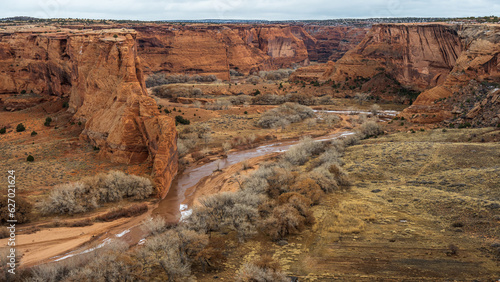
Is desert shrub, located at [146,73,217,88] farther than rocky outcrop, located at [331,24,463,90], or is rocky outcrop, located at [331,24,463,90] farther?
desert shrub, located at [146,73,217,88]

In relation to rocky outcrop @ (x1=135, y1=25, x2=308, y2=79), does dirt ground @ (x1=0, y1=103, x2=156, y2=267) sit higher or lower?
lower

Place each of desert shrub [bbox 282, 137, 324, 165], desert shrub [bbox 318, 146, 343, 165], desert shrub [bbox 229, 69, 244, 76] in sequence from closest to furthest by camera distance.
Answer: desert shrub [bbox 318, 146, 343, 165] → desert shrub [bbox 282, 137, 324, 165] → desert shrub [bbox 229, 69, 244, 76]

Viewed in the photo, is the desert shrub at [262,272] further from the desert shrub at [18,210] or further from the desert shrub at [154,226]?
the desert shrub at [18,210]

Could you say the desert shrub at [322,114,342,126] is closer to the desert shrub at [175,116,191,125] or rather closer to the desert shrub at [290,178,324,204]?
the desert shrub at [175,116,191,125]

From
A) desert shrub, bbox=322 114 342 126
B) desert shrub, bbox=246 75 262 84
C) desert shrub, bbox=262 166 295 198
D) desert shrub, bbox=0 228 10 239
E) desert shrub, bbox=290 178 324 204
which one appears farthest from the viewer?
desert shrub, bbox=246 75 262 84

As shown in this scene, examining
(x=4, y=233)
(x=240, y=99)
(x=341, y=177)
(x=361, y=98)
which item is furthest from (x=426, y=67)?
(x=4, y=233)

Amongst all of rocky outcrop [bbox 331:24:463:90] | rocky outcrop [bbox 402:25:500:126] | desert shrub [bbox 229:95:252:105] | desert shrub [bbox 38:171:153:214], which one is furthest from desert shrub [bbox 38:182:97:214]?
rocky outcrop [bbox 331:24:463:90]
